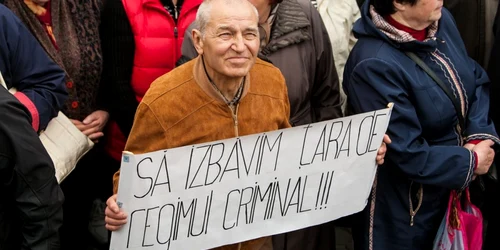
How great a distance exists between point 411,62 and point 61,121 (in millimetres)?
1615

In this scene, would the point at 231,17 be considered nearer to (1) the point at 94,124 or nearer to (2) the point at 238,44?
(2) the point at 238,44

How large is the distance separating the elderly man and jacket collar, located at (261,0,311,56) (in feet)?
1.71

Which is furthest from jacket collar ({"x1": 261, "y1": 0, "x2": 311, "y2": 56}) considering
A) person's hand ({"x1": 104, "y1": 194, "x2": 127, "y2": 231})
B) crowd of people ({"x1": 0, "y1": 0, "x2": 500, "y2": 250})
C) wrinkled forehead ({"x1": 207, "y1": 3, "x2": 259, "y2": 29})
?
person's hand ({"x1": 104, "y1": 194, "x2": 127, "y2": 231})

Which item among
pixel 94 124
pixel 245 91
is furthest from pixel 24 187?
pixel 94 124

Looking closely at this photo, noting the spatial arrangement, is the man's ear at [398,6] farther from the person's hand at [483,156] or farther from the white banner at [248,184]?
the person's hand at [483,156]

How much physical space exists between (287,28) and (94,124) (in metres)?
1.13

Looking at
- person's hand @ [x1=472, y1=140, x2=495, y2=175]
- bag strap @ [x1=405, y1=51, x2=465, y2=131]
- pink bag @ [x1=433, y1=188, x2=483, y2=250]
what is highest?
bag strap @ [x1=405, y1=51, x2=465, y2=131]

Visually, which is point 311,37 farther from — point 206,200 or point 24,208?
point 24,208

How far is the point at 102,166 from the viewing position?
4.23m

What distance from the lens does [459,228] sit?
3.60 m

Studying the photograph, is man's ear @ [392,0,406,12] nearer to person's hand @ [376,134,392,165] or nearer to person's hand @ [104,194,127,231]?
person's hand @ [376,134,392,165]

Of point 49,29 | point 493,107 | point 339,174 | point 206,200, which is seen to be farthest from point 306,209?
point 49,29

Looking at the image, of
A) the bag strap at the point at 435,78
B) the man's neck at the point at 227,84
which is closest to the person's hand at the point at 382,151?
the bag strap at the point at 435,78

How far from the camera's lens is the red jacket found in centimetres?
383
